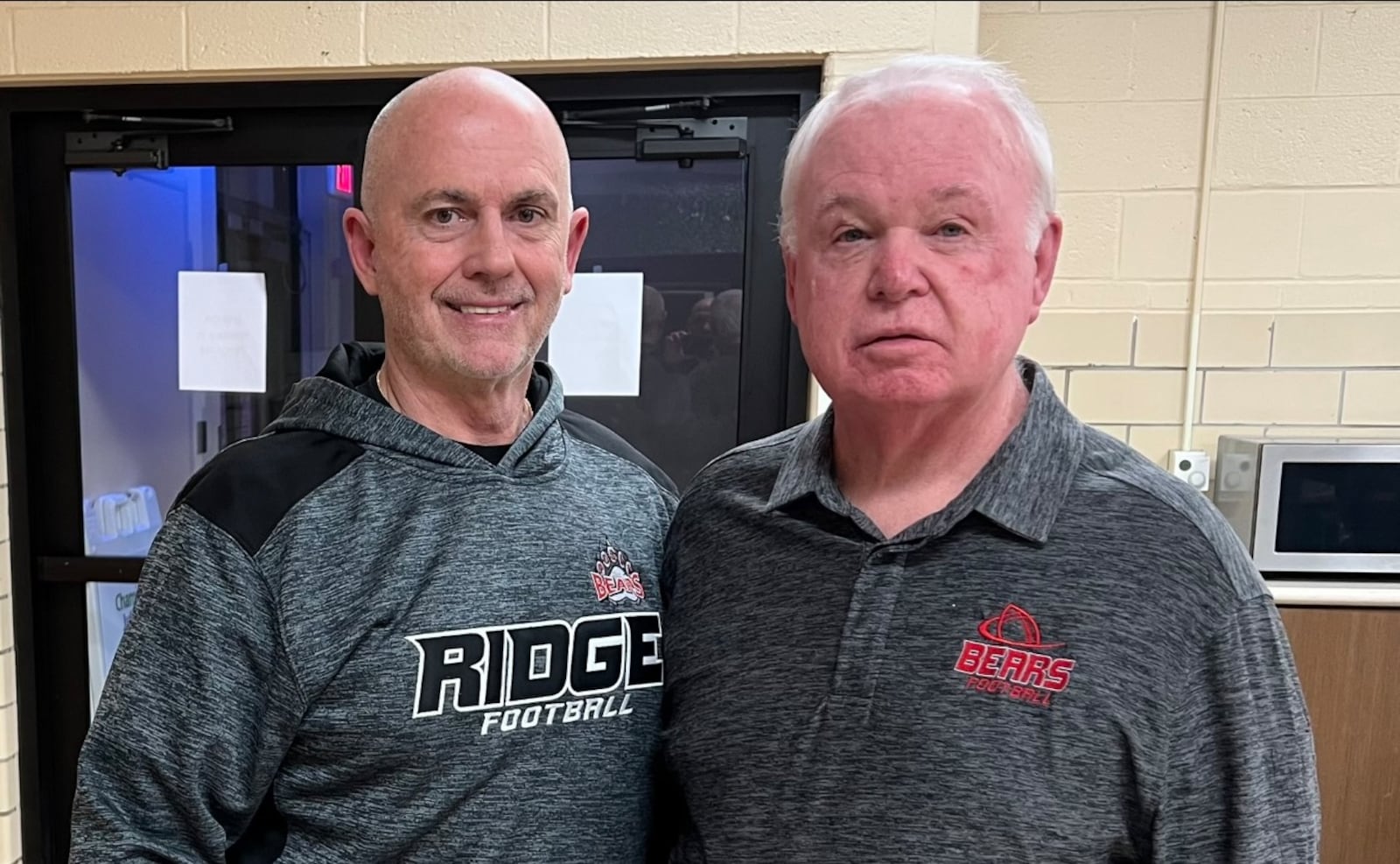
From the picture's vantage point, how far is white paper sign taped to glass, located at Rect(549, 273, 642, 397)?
188cm

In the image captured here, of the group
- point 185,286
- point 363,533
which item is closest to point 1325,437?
point 363,533

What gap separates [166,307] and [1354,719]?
8.39ft

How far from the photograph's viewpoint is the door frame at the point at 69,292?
1.76m

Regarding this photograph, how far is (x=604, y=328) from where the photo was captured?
6.19ft

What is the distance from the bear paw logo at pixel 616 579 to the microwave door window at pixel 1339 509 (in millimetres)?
1359

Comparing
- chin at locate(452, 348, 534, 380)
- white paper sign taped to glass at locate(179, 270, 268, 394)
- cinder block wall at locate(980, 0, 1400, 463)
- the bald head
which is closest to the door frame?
white paper sign taped to glass at locate(179, 270, 268, 394)

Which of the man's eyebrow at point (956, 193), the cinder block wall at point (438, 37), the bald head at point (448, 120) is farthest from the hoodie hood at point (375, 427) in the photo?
the cinder block wall at point (438, 37)

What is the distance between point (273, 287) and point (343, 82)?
476 millimetres

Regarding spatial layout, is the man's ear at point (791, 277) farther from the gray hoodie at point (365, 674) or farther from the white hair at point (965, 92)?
the gray hoodie at point (365, 674)

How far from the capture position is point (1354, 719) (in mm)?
1552

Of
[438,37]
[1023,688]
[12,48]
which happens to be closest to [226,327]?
[12,48]

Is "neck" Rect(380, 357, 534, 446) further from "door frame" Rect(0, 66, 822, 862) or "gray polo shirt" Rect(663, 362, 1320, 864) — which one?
"door frame" Rect(0, 66, 822, 862)

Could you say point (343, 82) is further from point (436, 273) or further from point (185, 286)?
point (436, 273)

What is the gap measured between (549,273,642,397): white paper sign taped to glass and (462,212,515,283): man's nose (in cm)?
88
